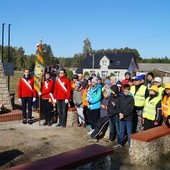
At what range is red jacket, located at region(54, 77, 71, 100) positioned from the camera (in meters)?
10.5

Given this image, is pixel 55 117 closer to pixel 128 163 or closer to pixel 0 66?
pixel 0 66

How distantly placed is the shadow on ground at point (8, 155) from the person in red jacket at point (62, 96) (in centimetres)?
303

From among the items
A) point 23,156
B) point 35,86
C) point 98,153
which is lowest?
point 23,156

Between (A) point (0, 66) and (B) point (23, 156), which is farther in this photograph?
(A) point (0, 66)

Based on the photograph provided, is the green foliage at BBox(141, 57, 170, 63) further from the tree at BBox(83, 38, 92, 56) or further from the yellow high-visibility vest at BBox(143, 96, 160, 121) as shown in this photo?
the yellow high-visibility vest at BBox(143, 96, 160, 121)

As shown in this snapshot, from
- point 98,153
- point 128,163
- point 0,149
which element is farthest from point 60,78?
point 98,153

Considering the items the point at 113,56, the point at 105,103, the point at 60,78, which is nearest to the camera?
the point at 105,103

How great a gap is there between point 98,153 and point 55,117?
6267 millimetres

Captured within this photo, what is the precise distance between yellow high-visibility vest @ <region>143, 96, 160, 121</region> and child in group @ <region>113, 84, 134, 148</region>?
343mm

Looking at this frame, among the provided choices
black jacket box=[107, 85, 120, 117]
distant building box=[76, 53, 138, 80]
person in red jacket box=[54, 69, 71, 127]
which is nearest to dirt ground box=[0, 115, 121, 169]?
person in red jacket box=[54, 69, 71, 127]

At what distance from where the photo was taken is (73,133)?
9633 millimetres

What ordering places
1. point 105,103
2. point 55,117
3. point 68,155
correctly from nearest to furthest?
point 68,155, point 105,103, point 55,117

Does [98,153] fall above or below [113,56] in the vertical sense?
below

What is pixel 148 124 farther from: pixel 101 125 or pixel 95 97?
pixel 95 97
